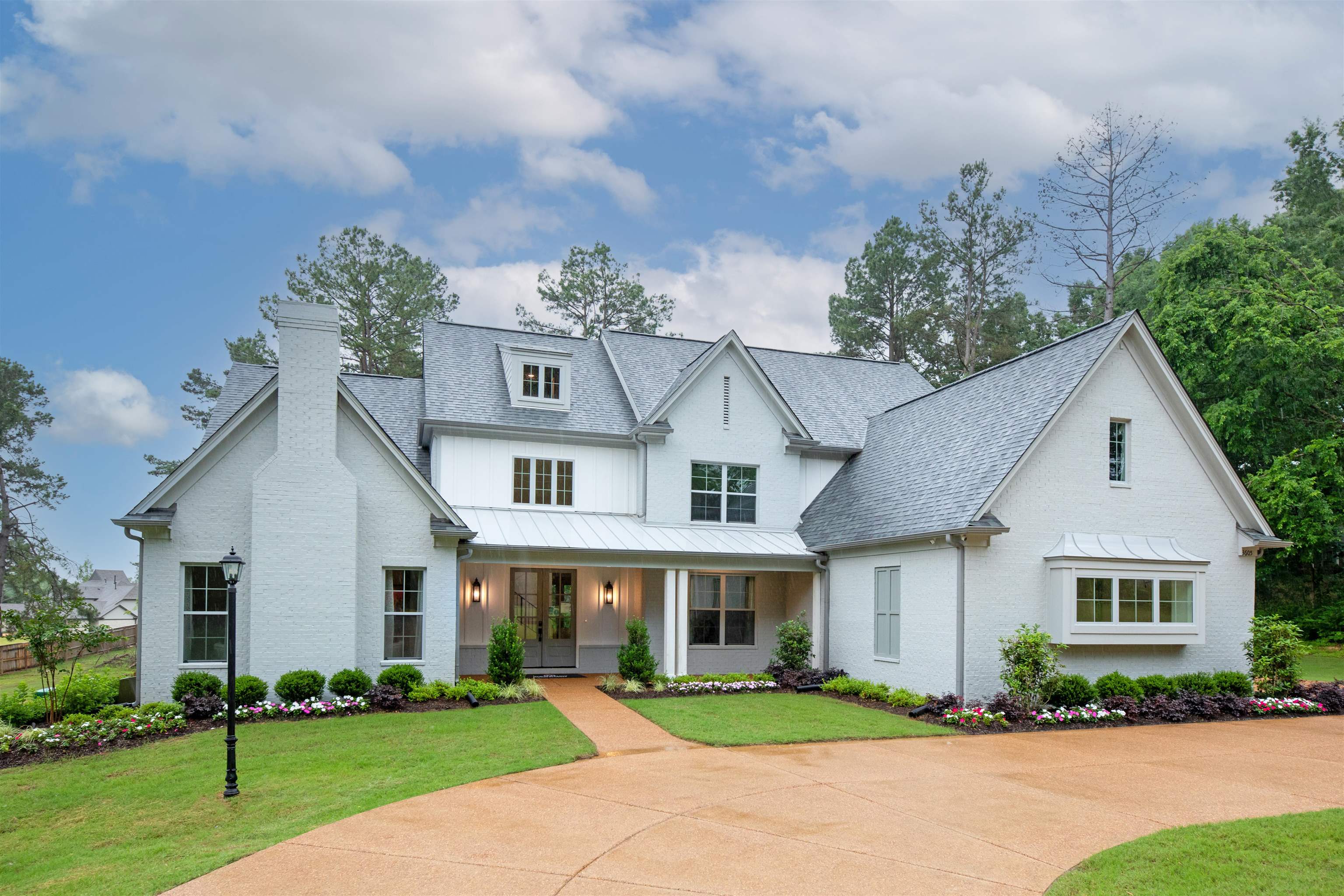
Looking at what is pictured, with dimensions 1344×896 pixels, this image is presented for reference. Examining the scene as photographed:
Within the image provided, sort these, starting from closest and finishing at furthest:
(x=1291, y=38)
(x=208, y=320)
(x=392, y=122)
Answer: (x=1291, y=38), (x=392, y=122), (x=208, y=320)

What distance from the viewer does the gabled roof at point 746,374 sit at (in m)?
19.1

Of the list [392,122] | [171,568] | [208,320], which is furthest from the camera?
[208,320]

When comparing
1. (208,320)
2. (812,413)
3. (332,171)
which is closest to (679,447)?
(812,413)

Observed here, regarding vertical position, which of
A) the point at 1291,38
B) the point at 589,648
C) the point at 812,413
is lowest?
the point at 589,648

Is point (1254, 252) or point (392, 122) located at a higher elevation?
point (392, 122)

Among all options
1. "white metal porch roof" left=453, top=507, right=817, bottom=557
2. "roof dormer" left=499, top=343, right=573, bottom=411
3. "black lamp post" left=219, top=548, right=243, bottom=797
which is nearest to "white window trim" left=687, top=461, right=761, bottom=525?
"white metal porch roof" left=453, top=507, right=817, bottom=557

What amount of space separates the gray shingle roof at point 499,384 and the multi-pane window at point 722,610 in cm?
394

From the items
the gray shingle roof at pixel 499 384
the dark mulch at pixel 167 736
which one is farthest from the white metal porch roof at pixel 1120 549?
the dark mulch at pixel 167 736

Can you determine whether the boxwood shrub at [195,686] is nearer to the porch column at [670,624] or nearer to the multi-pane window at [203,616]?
the multi-pane window at [203,616]

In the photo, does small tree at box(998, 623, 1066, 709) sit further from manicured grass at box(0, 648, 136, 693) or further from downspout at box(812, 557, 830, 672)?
manicured grass at box(0, 648, 136, 693)

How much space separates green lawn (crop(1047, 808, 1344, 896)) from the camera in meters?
5.92

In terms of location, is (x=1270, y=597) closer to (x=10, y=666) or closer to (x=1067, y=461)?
(x=1067, y=461)

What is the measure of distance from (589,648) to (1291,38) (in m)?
22.0

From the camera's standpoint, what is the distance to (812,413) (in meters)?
21.6
